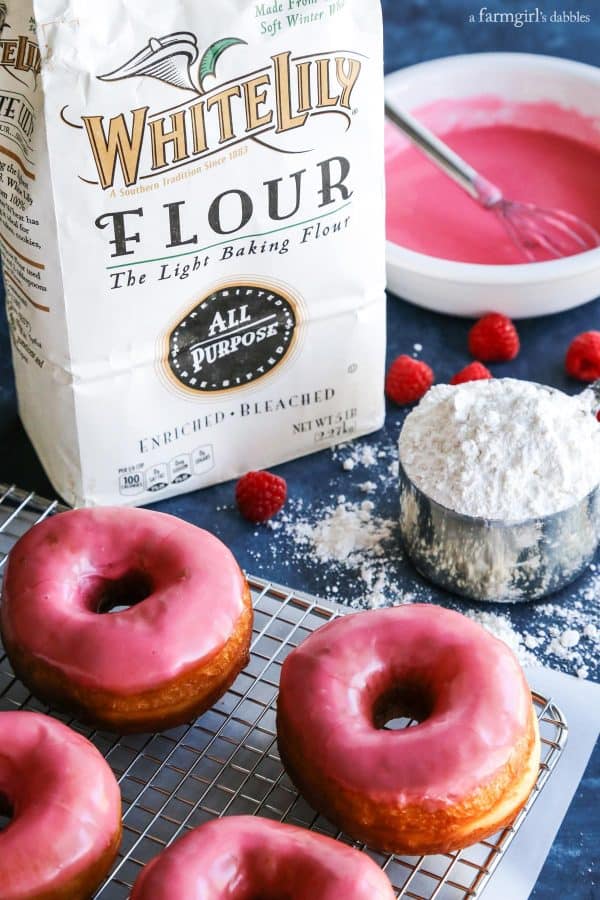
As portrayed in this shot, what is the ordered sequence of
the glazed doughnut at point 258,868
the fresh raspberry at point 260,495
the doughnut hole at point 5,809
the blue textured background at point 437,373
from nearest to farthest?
the glazed doughnut at point 258,868, the doughnut hole at point 5,809, the blue textured background at point 437,373, the fresh raspberry at point 260,495

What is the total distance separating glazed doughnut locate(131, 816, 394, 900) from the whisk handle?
3.54ft

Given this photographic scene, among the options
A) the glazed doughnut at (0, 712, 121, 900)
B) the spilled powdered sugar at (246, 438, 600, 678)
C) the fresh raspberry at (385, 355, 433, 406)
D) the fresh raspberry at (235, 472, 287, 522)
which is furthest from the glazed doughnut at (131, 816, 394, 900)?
the fresh raspberry at (385, 355, 433, 406)

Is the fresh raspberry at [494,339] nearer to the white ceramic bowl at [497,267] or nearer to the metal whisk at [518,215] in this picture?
the white ceramic bowl at [497,267]

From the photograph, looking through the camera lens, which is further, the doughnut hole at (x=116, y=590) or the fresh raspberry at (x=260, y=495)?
the fresh raspberry at (x=260, y=495)

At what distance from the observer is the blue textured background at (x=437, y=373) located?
1.35 m

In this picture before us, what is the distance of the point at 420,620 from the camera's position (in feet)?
4.25

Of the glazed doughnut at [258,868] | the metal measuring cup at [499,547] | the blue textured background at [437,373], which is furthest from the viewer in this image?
the metal measuring cup at [499,547]

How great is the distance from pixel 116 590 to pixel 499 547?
1.45ft

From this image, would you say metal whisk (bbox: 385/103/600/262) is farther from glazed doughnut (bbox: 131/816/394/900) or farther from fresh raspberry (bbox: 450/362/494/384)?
glazed doughnut (bbox: 131/816/394/900)

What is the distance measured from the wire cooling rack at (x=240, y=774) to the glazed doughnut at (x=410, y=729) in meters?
0.05

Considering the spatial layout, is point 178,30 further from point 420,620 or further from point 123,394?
point 420,620

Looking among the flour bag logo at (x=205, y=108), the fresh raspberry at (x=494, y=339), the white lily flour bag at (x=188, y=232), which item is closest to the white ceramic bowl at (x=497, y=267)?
the fresh raspberry at (x=494, y=339)

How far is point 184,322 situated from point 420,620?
497 millimetres

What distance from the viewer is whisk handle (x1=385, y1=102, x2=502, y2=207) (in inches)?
75.6
